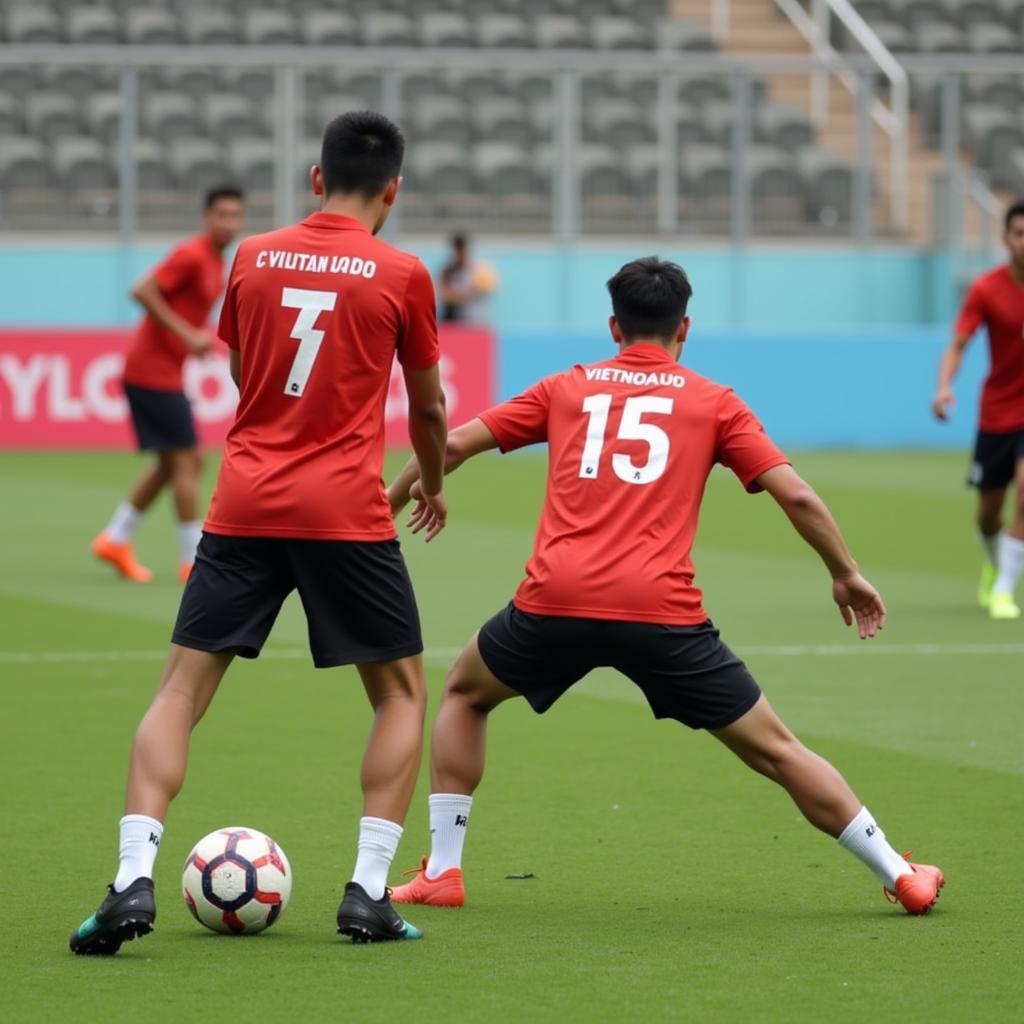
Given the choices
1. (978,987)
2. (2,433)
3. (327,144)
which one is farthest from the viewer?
(2,433)

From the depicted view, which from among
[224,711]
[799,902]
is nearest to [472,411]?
[224,711]

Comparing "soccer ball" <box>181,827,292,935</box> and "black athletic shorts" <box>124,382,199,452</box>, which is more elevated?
"soccer ball" <box>181,827,292,935</box>

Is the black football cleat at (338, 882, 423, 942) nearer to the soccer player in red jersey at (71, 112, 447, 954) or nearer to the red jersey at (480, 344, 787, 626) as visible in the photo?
the soccer player in red jersey at (71, 112, 447, 954)

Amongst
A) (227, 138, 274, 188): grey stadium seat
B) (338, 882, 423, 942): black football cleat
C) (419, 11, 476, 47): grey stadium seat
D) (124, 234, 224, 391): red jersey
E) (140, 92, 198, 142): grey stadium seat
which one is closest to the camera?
(338, 882, 423, 942): black football cleat

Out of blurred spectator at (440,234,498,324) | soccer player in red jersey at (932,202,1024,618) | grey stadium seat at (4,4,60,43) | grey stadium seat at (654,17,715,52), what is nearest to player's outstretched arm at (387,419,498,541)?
soccer player in red jersey at (932,202,1024,618)

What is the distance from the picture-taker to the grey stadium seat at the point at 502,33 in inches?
1108

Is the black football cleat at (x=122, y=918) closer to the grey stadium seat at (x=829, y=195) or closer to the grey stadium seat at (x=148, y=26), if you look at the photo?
the grey stadium seat at (x=829, y=195)

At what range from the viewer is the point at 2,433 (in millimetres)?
22344

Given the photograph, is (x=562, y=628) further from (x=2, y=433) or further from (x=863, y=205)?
(x=863, y=205)

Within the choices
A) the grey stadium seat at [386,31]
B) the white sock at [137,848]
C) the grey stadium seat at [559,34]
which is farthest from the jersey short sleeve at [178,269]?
the grey stadium seat at [559,34]

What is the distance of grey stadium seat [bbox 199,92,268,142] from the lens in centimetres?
2473

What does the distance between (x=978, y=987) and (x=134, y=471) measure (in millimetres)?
16498

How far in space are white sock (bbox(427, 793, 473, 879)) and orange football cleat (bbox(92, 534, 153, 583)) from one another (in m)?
7.81

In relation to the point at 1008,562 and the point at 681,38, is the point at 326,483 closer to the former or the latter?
the point at 1008,562
